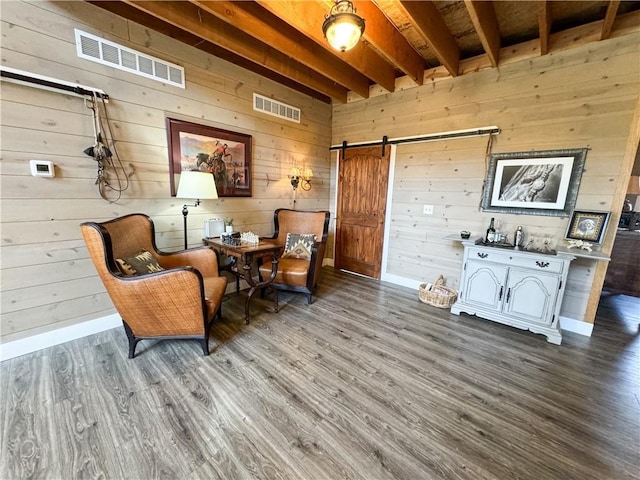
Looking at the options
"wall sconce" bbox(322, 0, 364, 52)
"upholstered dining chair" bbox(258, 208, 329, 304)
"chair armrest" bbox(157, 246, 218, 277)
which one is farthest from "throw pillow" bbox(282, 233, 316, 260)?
"wall sconce" bbox(322, 0, 364, 52)

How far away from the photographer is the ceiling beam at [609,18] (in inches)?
74.7

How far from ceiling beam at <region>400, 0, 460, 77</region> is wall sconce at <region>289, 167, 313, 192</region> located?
2.15 m

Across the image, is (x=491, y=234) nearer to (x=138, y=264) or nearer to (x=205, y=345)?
(x=205, y=345)

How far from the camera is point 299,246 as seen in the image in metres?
3.41

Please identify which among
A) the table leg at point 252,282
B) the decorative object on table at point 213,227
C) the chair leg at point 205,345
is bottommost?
the chair leg at point 205,345

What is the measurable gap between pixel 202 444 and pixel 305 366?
2.69 feet

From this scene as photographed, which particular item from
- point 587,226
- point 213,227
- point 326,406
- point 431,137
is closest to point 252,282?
point 213,227

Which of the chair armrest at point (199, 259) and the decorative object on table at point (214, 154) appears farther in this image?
the decorative object on table at point (214, 154)

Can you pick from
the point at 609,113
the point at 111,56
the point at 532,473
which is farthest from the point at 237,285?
the point at 609,113

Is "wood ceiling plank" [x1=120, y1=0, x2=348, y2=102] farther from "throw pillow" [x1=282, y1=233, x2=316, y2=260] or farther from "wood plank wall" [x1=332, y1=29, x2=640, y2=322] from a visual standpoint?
"throw pillow" [x1=282, y1=233, x2=316, y2=260]

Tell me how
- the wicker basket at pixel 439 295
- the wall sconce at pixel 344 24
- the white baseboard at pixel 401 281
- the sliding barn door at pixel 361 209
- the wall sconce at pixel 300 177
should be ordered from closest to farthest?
the wall sconce at pixel 344 24 → the wicker basket at pixel 439 295 → the white baseboard at pixel 401 281 → the wall sconce at pixel 300 177 → the sliding barn door at pixel 361 209

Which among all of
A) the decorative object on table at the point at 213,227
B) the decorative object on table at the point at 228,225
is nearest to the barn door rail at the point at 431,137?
the decorative object on table at the point at 228,225

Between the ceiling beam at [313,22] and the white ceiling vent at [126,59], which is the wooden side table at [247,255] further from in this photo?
the ceiling beam at [313,22]

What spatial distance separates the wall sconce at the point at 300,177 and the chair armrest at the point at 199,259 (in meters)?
1.81
